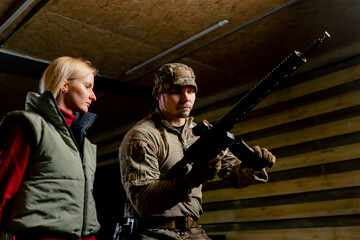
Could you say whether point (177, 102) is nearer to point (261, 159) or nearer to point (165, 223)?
point (261, 159)

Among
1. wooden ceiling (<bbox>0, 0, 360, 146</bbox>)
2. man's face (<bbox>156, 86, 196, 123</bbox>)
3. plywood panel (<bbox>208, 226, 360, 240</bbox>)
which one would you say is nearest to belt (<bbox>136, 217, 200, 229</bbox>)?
man's face (<bbox>156, 86, 196, 123</bbox>)

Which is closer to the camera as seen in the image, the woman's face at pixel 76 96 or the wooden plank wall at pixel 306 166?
the woman's face at pixel 76 96

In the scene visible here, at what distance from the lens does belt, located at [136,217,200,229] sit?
2191 mm

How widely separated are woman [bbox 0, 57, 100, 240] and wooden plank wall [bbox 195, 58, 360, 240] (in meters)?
3.27

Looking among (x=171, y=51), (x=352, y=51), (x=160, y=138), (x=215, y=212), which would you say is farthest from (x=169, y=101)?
(x=215, y=212)

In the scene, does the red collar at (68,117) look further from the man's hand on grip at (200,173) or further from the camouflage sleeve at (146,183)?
the man's hand on grip at (200,173)

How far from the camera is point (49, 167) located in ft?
5.61

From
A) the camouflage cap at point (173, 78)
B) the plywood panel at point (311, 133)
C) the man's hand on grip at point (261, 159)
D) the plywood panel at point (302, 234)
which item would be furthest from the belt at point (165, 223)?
the plywood panel at point (311, 133)

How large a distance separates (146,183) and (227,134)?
21.1 inches

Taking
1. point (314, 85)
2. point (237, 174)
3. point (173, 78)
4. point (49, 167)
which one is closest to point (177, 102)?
point (173, 78)

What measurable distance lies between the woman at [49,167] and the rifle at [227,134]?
1.77 feet

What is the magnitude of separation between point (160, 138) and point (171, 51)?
234 cm

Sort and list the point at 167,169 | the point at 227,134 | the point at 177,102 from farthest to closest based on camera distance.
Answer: the point at 177,102 < the point at 167,169 < the point at 227,134

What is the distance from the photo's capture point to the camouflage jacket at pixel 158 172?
201cm
